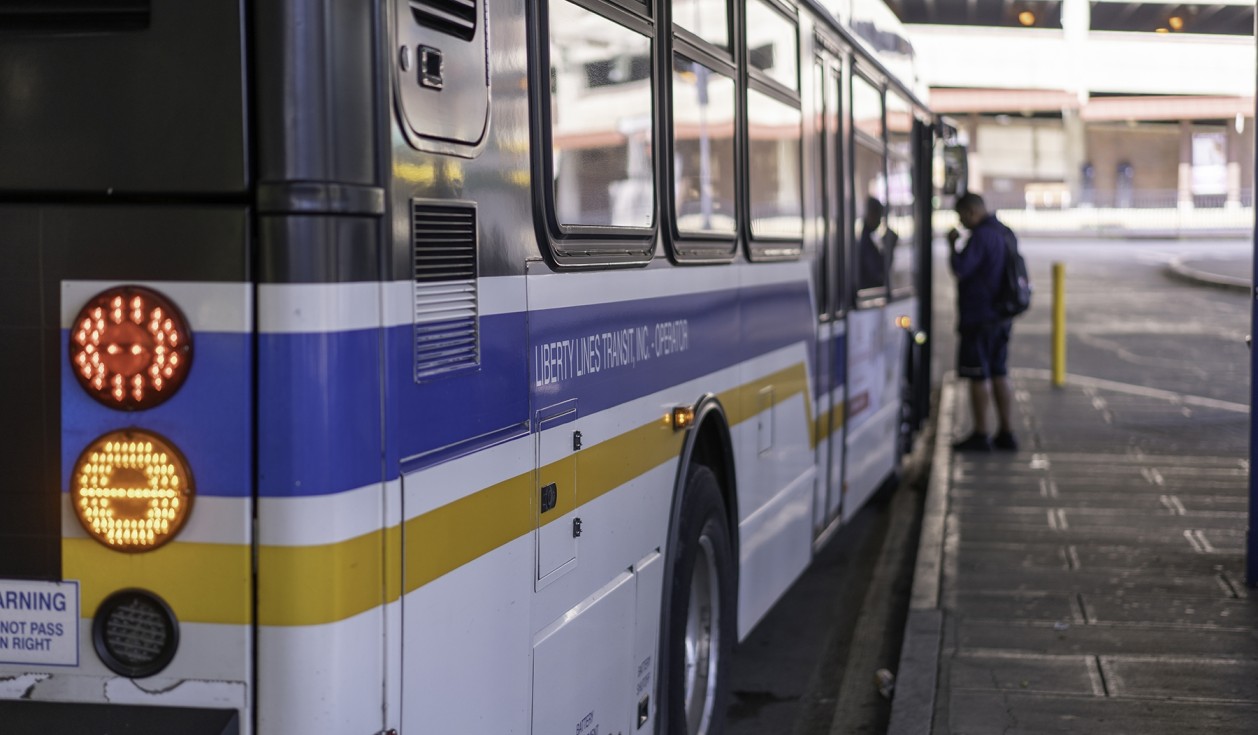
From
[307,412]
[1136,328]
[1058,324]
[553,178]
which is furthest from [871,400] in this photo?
[1136,328]

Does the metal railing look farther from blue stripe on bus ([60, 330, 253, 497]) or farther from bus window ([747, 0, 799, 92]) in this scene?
blue stripe on bus ([60, 330, 253, 497])

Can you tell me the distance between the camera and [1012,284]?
36.6 feet

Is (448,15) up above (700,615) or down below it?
above

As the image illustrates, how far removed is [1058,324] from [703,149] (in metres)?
11.6

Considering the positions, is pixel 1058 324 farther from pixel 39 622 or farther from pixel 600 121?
pixel 39 622

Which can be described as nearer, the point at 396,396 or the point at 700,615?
the point at 396,396

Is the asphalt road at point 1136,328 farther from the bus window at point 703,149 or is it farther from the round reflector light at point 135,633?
the round reflector light at point 135,633

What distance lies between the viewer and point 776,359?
6098 mm

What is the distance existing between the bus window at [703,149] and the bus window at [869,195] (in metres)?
2.90

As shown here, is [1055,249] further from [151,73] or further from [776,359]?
[151,73]

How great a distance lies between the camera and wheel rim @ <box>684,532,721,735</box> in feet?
16.9

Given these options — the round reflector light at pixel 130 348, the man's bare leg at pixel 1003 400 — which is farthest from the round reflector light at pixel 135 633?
the man's bare leg at pixel 1003 400

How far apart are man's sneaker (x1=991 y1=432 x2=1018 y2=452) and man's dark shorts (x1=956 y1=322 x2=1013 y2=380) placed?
0.51 meters

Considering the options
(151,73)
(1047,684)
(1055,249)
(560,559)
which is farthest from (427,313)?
(1055,249)
